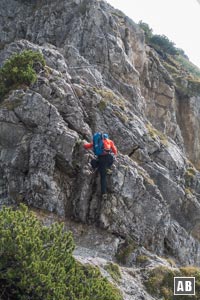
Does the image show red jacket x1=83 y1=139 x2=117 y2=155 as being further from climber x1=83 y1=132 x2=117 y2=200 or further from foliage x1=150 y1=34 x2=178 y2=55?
foliage x1=150 y1=34 x2=178 y2=55

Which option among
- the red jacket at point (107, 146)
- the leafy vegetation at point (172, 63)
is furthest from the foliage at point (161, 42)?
the red jacket at point (107, 146)

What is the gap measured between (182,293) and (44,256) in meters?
8.24

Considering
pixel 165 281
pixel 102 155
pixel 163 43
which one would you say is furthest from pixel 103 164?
pixel 163 43

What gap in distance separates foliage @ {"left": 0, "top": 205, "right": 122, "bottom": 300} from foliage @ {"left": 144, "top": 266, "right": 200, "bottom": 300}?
410 centimetres

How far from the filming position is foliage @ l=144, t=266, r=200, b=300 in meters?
18.1

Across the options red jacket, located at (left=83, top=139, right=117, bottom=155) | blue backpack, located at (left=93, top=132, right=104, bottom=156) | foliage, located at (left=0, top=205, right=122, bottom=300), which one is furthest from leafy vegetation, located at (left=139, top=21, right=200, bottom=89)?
foliage, located at (left=0, top=205, right=122, bottom=300)

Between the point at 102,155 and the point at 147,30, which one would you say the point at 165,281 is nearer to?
the point at 102,155

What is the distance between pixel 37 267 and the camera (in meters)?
12.7

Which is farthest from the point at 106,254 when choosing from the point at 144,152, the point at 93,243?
the point at 144,152

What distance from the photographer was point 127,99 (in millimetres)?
36469

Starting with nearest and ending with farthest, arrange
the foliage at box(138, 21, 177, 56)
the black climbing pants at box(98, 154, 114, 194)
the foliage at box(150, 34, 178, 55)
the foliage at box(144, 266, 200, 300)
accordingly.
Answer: the foliage at box(144, 266, 200, 300) → the black climbing pants at box(98, 154, 114, 194) → the foliage at box(138, 21, 177, 56) → the foliage at box(150, 34, 178, 55)

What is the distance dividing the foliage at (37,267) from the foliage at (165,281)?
4.10 m

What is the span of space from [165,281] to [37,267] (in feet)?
27.1

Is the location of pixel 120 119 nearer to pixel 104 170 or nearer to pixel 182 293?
pixel 104 170
